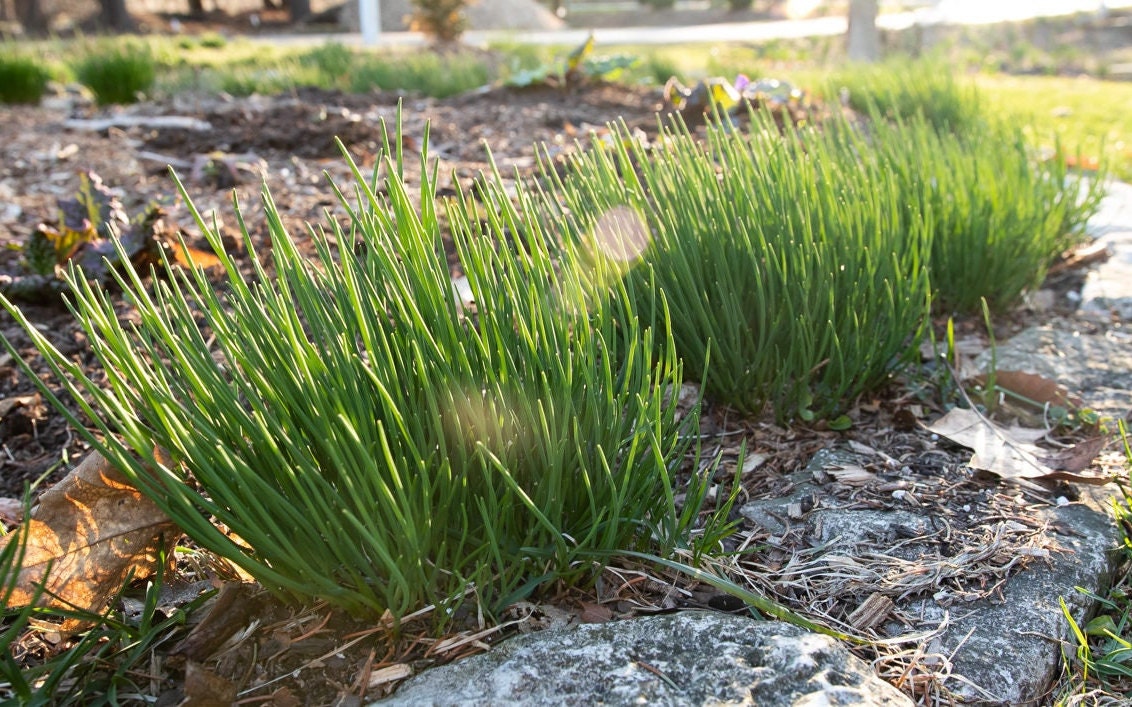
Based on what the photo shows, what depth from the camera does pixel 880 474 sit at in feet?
6.12

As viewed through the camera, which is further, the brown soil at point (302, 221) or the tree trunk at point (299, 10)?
the tree trunk at point (299, 10)

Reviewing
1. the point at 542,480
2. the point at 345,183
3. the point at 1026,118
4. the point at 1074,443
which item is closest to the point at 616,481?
the point at 542,480

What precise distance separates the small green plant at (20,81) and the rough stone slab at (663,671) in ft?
21.4

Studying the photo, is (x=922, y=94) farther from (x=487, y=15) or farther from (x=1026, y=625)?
(x=487, y=15)

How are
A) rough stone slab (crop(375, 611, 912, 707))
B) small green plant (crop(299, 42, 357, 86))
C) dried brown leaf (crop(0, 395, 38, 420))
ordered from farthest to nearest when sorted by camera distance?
→ small green plant (crop(299, 42, 357, 86)) → dried brown leaf (crop(0, 395, 38, 420)) → rough stone slab (crop(375, 611, 912, 707))

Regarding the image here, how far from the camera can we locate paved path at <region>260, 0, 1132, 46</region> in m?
15.0

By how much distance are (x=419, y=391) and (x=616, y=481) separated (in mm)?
316

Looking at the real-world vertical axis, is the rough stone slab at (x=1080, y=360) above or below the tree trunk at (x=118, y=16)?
below

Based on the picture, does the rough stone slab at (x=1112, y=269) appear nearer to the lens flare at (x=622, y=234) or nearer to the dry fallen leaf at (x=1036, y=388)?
the dry fallen leaf at (x=1036, y=388)

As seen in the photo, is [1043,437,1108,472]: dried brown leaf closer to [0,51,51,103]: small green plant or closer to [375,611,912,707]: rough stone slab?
[375,611,912,707]: rough stone slab

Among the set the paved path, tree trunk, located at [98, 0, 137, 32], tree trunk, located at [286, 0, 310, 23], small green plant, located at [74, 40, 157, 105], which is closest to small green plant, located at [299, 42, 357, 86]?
small green plant, located at [74, 40, 157, 105]

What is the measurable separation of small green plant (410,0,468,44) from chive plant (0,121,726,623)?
462 inches

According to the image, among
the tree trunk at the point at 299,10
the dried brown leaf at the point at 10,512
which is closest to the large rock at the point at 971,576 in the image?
the dried brown leaf at the point at 10,512

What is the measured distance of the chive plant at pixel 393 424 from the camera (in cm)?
118
